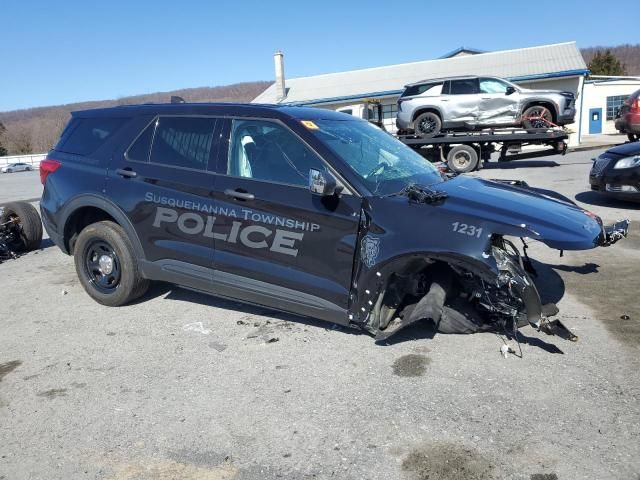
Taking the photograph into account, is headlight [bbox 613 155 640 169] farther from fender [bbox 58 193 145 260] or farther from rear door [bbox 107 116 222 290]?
fender [bbox 58 193 145 260]

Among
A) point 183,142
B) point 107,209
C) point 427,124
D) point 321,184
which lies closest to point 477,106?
point 427,124

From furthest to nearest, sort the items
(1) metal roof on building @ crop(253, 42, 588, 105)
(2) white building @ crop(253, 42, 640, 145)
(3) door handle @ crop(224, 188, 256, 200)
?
(1) metal roof on building @ crop(253, 42, 588, 105)
(2) white building @ crop(253, 42, 640, 145)
(3) door handle @ crop(224, 188, 256, 200)

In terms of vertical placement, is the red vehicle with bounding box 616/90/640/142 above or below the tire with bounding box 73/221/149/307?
above

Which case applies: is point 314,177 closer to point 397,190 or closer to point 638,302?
point 397,190

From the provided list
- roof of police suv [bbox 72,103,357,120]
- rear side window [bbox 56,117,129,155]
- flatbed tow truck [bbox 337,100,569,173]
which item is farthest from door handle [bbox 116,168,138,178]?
flatbed tow truck [bbox 337,100,569,173]

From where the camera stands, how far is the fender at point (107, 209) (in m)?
4.72

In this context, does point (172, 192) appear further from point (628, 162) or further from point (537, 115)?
point (537, 115)

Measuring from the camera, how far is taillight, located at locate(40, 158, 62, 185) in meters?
5.22

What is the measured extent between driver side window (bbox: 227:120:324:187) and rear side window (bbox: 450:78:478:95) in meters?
11.8

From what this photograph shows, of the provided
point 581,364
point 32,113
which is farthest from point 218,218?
point 32,113

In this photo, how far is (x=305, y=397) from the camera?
11.0 ft

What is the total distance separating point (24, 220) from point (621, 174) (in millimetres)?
9041

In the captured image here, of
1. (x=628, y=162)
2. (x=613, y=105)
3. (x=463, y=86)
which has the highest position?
(x=463, y=86)

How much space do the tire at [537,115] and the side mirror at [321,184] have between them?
12.4 metres
